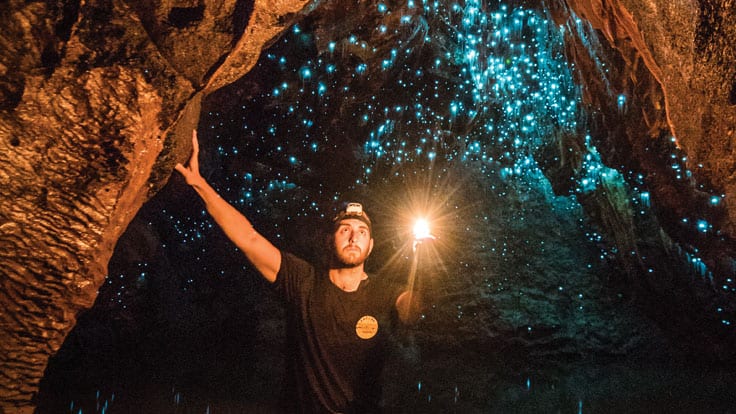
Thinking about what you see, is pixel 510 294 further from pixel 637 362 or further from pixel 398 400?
pixel 398 400

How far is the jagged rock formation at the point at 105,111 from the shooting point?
5.42 ft

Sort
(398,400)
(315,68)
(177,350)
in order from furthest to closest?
(177,350) → (315,68) → (398,400)

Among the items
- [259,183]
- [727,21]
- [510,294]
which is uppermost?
[259,183]

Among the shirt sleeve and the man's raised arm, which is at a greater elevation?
the man's raised arm

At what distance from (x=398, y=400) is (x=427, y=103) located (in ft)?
17.5

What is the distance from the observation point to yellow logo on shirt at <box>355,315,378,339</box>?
2648 mm

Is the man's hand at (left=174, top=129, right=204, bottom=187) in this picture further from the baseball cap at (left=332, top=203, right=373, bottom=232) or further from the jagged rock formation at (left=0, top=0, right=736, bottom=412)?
the baseball cap at (left=332, top=203, right=373, bottom=232)

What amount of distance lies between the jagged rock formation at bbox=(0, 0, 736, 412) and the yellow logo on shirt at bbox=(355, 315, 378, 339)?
142 cm

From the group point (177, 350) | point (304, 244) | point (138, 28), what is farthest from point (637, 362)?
point (138, 28)

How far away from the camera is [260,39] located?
2225mm

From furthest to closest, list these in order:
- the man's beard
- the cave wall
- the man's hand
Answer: the man's beard, the man's hand, the cave wall

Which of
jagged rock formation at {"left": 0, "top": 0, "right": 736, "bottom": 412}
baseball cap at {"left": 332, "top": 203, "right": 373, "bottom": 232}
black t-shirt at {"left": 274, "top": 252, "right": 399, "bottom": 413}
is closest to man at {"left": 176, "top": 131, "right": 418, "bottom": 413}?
black t-shirt at {"left": 274, "top": 252, "right": 399, "bottom": 413}

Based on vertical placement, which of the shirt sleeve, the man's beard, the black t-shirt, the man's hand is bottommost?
the black t-shirt

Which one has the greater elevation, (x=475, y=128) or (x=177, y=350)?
(x=475, y=128)
